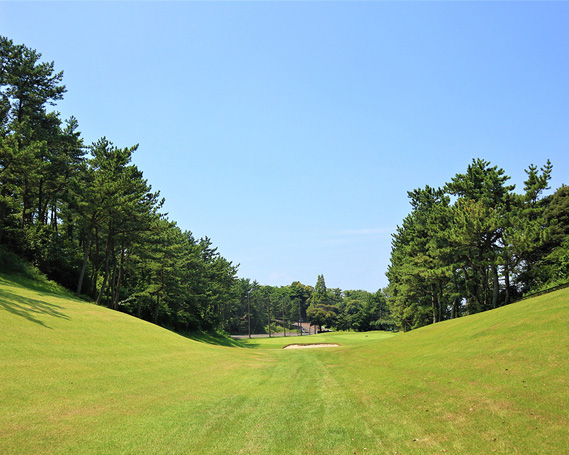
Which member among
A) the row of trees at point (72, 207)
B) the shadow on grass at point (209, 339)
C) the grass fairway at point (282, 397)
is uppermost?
the row of trees at point (72, 207)

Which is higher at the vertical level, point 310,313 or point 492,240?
point 492,240

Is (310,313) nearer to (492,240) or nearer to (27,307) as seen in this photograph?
(492,240)

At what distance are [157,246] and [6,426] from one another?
39033 mm

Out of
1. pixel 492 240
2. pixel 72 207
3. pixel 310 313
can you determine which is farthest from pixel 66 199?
pixel 310 313

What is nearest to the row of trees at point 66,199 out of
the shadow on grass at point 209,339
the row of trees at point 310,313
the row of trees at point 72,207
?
the row of trees at point 72,207

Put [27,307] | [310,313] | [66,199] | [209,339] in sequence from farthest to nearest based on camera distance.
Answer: [310,313] < [209,339] < [66,199] < [27,307]

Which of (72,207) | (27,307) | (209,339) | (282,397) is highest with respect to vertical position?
(72,207)

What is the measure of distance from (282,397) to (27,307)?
17.1m

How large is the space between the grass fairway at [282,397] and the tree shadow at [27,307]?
175 mm

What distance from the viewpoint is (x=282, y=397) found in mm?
14367

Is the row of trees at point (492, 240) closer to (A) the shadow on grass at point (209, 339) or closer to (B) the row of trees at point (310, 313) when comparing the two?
(A) the shadow on grass at point (209, 339)

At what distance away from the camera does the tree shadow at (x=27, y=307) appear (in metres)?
18.0

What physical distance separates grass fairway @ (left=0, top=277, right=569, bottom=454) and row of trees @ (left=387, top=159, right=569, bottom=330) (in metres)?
15.5

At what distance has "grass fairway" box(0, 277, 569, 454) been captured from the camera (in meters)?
8.41
